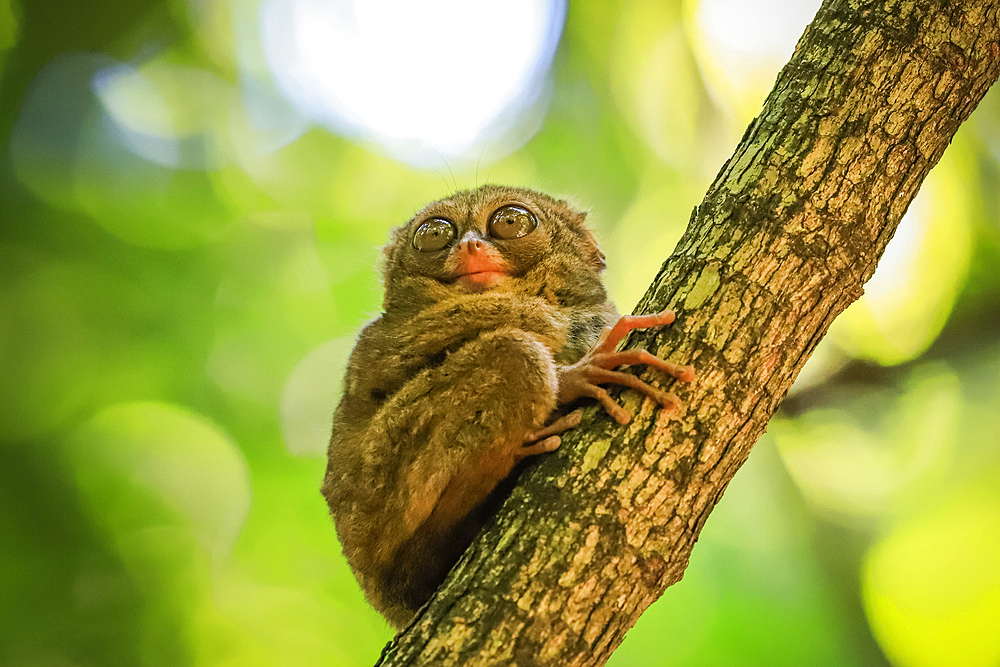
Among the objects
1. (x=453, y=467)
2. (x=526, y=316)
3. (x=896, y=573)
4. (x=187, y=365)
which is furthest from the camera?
(x=187, y=365)

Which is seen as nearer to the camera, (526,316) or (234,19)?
(526,316)

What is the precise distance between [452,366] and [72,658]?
13.3ft

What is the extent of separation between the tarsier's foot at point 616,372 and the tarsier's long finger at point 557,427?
0.06m

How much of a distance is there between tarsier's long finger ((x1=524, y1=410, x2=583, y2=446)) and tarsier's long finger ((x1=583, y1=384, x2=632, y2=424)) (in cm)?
6

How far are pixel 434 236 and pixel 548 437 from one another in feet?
3.94

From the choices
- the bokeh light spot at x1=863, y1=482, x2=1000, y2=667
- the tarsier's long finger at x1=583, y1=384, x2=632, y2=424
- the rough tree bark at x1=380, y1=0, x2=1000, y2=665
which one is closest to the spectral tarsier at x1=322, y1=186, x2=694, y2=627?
the tarsier's long finger at x1=583, y1=384, x2=632, y2=424

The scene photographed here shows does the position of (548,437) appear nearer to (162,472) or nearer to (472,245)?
(472,245)

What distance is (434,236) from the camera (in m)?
2.94

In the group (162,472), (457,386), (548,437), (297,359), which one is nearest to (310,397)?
(297,359)

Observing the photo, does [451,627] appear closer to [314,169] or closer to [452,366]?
[452,366]

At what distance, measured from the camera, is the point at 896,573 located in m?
4.50

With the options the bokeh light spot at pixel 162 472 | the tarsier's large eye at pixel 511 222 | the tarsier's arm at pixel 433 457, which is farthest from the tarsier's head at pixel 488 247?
the bokeh light spot at pixel 162 472

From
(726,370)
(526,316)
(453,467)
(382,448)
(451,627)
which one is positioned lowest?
(451,627)

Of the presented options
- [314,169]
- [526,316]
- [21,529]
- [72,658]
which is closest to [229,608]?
[72,658]
